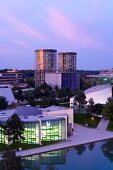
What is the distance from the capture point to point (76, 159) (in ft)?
79.5

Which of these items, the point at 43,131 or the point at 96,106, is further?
the point at 96,106

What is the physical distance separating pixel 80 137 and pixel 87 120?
893 centimetres

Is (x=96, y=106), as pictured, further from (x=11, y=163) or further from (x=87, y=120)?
(x=11, y=163)

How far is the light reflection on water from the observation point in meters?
22.4

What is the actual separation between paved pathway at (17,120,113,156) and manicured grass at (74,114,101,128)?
897mm

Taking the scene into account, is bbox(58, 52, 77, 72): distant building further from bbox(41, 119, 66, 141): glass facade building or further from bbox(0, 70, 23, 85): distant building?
bbox(41, 119, 66, 141): glass facade building

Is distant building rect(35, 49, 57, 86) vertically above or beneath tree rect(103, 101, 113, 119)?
above

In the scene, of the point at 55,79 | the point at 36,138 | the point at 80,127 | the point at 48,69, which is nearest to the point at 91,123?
the point at 80,127

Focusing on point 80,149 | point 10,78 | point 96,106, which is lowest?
point 80,149

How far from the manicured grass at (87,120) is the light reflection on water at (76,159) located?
8.61 metres

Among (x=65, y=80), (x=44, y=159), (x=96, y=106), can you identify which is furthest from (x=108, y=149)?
(x=65, y=80)

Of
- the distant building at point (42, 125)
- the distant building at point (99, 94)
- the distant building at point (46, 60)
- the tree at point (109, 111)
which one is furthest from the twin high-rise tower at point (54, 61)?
the distant building at point (42, 125)

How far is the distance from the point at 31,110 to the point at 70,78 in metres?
52.6

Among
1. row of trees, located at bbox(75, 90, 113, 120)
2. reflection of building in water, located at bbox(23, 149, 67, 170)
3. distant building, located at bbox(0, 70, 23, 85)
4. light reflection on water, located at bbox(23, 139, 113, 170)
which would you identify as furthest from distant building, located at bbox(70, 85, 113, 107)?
distant building, located at bbox(0, 70, 23, 85)
